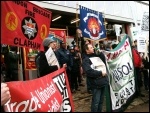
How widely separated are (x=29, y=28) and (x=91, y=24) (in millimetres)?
3638

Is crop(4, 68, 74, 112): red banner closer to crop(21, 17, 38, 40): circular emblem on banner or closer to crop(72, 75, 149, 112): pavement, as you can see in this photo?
crop(21, 17, 38, 40): circular emblem on banner

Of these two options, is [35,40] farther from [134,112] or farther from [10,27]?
[134,112]

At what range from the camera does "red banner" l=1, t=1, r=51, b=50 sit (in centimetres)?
349

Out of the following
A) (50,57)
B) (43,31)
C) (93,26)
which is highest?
(93,26)

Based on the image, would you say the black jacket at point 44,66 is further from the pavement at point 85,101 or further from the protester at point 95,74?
the pavement at point 85,101

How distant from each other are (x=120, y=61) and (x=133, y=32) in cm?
406

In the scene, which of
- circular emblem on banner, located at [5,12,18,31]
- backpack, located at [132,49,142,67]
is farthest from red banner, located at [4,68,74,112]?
backpack, located at [132,49,142,67]

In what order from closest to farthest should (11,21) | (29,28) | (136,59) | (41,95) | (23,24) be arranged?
(41,95), (11,21), (23,24), (29,28), (136,59)

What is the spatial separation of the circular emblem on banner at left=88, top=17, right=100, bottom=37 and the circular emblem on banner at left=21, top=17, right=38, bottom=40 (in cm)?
341

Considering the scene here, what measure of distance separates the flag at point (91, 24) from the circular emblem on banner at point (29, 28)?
3203 millimetres

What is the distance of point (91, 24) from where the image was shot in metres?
7.30

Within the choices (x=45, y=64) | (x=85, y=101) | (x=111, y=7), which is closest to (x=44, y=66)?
(x=45, y=64)

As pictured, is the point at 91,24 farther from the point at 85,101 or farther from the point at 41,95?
the point at 41,95

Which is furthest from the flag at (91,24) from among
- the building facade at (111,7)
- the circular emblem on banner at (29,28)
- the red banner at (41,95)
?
the building facade at (111,7)
